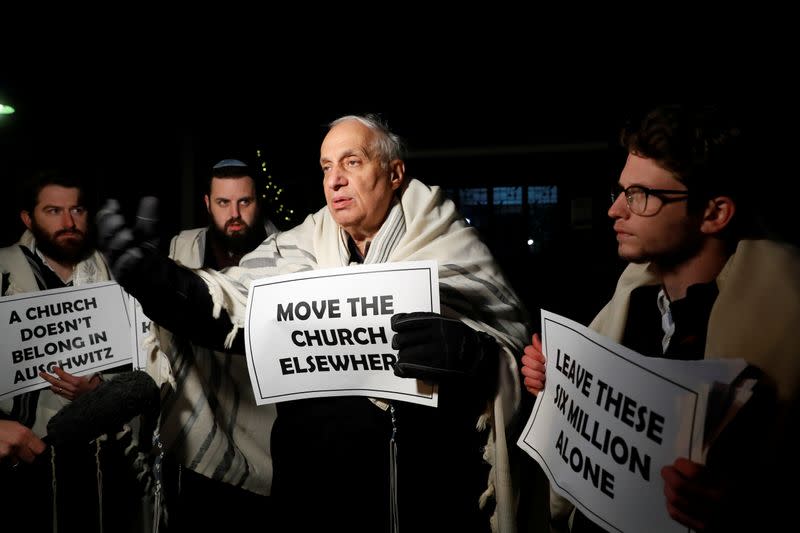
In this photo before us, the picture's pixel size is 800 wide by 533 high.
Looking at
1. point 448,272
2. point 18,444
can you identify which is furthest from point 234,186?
point 448,272

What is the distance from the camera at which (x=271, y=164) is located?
3889mm

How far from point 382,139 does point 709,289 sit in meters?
1.09

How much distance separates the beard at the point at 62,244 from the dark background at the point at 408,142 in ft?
1.19

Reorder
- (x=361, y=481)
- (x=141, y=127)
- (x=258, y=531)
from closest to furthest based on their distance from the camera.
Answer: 1. (x=361, y=481)
2. (x=258, y=531)
3. (x=141, y=127)

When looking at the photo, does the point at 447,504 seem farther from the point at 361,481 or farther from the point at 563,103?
the point at 563,103

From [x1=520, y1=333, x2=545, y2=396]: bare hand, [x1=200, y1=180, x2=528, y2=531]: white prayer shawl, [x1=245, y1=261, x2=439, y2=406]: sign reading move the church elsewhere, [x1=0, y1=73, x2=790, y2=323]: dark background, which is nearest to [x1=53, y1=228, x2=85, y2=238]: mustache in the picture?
[x1=0, y1=73, x2=790, y2=323]: dark background

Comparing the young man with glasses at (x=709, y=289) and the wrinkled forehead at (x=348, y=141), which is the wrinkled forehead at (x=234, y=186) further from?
the young man with glasses at (x=709, y=289)

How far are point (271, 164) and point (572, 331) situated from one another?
9.77 ft

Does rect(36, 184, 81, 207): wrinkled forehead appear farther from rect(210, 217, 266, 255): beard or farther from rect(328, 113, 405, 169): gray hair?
rect(328, 113, 405, 169): gray hair

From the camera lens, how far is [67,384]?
2.07 m

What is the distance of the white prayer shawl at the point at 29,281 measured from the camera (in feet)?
7.27

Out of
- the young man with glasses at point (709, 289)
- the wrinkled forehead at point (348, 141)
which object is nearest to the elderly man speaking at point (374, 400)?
the wrinkled forehead at point (348, 141)

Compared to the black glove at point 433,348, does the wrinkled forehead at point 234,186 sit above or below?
above

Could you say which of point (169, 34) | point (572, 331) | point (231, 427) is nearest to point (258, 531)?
point (231, 427)
